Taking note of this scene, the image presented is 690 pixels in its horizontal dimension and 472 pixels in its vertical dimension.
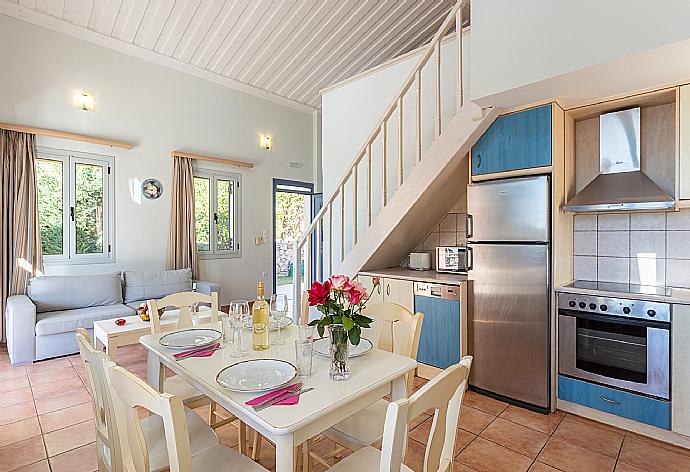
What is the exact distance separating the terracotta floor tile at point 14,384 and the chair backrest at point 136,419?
106 inches

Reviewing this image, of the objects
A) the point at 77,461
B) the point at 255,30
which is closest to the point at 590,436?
the point at 77,461

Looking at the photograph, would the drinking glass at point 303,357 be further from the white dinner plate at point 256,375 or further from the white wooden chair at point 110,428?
the white wooden chair at point 110,428

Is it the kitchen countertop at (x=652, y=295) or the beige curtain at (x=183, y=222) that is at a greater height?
the beige curtain at (x=183, y=222)

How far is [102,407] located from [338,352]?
0.95 metres

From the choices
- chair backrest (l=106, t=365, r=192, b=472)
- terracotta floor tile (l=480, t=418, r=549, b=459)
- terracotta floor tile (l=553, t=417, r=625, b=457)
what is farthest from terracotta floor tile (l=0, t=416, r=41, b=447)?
terracotta floor tile (l=553, t=417, r=625, b=457)

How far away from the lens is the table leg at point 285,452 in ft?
3.75

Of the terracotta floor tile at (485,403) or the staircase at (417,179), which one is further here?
the staircase at (417,179)

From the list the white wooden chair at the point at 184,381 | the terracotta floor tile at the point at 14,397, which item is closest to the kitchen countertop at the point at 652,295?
the white wooden chair at the point at 184,381

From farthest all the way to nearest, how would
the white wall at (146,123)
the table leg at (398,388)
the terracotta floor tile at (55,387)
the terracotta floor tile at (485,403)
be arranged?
the white wall at (146,123) < the terracotta floor tile at (55,387) < the terracotta floor tile at (485,403) < the table leg at (398,388)

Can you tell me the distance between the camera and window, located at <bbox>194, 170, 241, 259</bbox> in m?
6.12

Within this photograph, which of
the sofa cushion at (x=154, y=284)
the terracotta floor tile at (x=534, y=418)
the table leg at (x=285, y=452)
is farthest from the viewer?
the sofa cushion at (x=154, y=284)

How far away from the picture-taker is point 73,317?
13.0 feet

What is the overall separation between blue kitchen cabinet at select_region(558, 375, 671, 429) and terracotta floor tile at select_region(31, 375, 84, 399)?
151 inches

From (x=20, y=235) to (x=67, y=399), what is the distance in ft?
7.86
